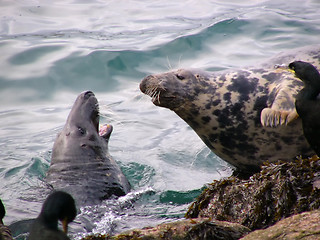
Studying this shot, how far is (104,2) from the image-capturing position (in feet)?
42.3

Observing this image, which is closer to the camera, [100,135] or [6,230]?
[6,230]

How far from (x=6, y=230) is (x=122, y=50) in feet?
22.7

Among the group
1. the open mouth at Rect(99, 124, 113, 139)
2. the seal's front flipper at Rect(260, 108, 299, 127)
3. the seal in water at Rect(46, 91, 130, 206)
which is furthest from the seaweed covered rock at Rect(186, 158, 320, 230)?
the open mouth at Rect(99, 124, 113, 139)

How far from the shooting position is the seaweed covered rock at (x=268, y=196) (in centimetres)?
397

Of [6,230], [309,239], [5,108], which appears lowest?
[5,108]

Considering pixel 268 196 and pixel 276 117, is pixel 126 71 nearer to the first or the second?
pixel 276 117

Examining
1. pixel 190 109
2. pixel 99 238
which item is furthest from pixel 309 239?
pixel 190 109

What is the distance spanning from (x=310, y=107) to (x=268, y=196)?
74cm

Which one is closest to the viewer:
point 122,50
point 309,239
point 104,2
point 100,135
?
point 309,239

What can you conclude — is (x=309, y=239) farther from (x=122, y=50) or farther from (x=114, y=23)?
(x=114, y=23)

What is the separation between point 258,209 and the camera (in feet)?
13.3

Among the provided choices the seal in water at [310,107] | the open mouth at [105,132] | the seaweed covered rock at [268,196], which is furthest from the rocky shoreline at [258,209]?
the open mouth at [105,132]

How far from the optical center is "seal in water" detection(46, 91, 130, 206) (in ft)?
18.6

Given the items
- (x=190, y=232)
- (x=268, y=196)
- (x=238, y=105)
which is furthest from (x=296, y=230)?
(x=238, y=105)
